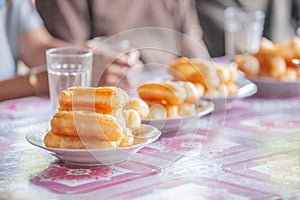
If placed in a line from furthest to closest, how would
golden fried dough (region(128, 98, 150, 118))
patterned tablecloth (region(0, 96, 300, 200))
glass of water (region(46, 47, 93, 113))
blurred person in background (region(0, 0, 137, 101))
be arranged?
blurred person in background (region(0, 0, 137, 101))
glass of water (region(46, 47, 93, 113))
golden fried dough (region(128, 98, 150, 118))
patterned tablecloth (region(0, 96, 300, 200))

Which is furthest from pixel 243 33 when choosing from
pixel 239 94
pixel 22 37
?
pixel 22 37

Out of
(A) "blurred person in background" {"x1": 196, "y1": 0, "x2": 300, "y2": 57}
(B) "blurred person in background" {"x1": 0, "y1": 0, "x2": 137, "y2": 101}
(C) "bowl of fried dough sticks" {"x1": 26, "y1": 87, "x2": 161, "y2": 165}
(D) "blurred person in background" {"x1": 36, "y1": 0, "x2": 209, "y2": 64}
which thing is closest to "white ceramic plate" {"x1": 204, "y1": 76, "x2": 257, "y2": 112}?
(C) "bowl of fried dough sticks" {"x1": 26, "y1": 87, "x2": 161, "y2": 165}

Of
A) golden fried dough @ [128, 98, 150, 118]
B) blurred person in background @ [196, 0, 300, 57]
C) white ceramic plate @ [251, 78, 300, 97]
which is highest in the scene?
golden fried dough @ [128, 98, 150, 118]

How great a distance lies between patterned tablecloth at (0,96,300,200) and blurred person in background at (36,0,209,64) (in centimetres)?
98

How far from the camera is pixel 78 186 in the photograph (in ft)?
3.77

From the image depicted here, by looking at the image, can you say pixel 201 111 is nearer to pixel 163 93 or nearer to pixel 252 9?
pixel 163 93

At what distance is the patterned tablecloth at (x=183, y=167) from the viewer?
1.13 metres

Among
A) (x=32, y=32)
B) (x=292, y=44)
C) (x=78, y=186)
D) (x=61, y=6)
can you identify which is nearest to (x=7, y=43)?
(x=32, y=32)

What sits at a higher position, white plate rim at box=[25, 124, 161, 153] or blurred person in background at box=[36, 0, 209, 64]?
white plate rim at box=[25, 124, 161, 153]

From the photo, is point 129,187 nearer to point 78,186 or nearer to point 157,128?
point 78,186

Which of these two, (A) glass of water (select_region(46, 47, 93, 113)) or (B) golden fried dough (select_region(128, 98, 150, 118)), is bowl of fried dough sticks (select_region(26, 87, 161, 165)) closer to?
(B) golden fried dough (select_region(128, 98, 150, 118))

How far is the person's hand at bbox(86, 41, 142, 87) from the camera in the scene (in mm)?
1799

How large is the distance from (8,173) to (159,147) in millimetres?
332

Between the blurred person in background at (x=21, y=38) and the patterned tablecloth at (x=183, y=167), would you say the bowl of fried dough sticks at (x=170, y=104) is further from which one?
the blurred person in background at (x=21, y=38)
